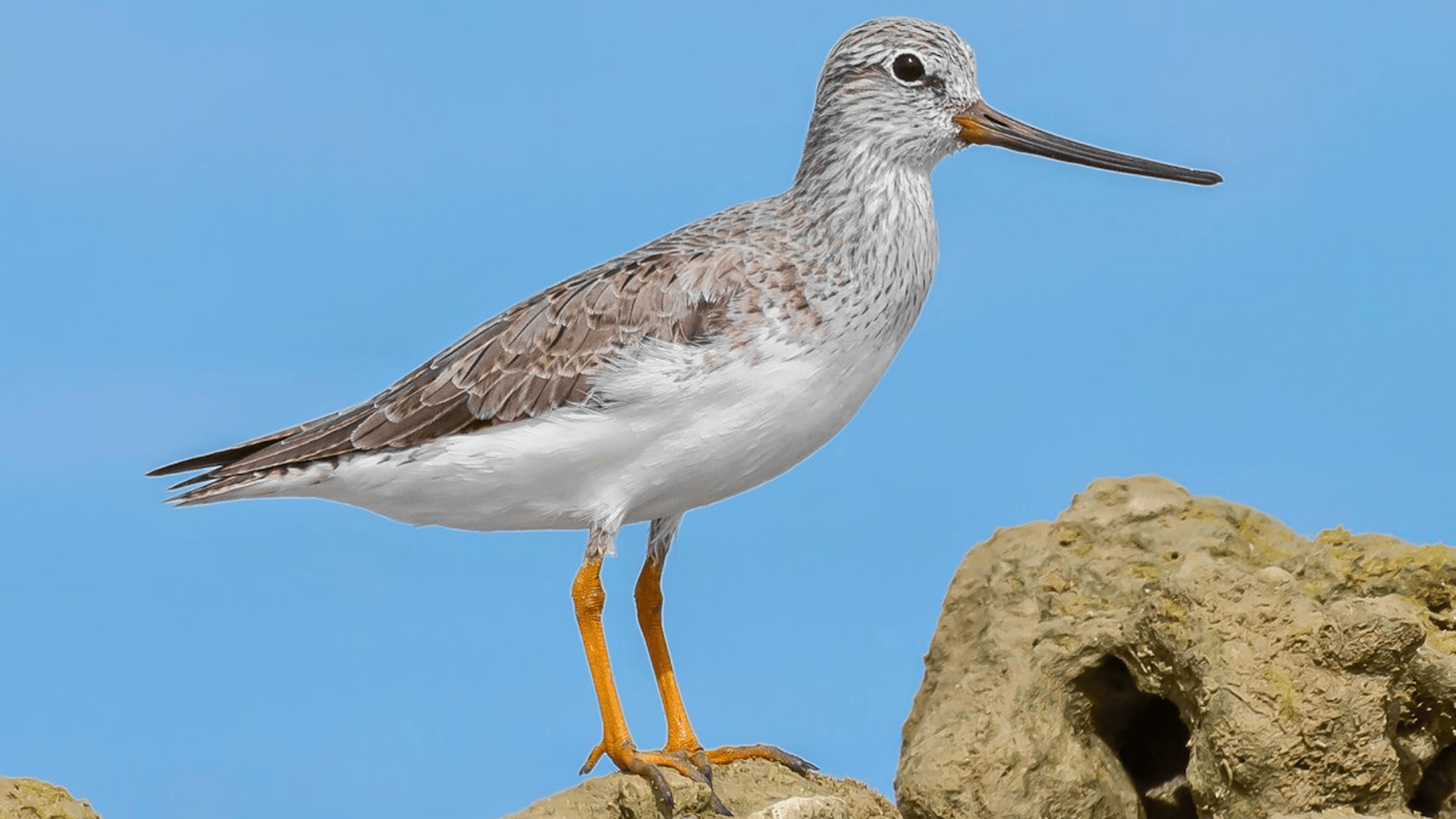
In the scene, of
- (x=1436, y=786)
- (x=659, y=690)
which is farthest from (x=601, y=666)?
(x=1436, y=786)

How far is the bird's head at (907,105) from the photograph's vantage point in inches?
342

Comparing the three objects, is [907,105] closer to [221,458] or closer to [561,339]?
[561,339]

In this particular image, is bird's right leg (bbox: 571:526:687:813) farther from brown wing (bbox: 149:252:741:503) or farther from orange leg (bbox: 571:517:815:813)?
brown wing (bbox: 149:252:741:503)

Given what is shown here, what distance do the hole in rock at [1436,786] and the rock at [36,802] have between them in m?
6.01

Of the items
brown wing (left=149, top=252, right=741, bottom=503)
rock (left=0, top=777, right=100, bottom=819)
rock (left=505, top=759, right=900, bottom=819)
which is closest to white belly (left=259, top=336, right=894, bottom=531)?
brown wing (left=149, top=252, right=741, bottom=503)

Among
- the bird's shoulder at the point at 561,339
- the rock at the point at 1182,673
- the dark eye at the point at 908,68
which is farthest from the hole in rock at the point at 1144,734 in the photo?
the dark eye at the point at 908,68

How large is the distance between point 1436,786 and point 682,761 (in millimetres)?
3604

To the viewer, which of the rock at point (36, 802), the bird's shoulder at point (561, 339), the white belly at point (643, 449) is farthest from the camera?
the bird's shoulder at point (561, 339)

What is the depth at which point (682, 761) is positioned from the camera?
27.4 ft

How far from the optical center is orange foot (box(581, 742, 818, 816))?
8.08 meters

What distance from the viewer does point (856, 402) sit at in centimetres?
863

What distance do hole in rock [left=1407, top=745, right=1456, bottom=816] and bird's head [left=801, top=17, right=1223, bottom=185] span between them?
123 inches

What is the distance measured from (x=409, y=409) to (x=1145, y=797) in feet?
13.9

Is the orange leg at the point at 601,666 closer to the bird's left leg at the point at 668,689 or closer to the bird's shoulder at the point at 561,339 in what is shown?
the bird's left leg at the point at 668,689
